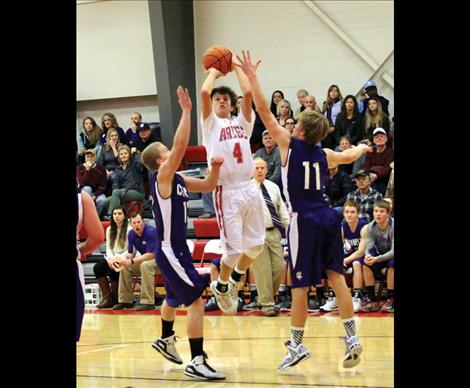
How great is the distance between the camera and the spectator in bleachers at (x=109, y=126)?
45.4 feet

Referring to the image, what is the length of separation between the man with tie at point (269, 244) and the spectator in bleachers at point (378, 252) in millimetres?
1142

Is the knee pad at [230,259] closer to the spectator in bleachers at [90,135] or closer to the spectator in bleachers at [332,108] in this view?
the spectator in bleachers at [332,108]

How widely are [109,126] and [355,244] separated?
Answer: 6.70m

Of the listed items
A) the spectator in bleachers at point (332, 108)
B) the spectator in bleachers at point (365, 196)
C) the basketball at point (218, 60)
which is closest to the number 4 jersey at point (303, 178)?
the basketball at point (218, 60)

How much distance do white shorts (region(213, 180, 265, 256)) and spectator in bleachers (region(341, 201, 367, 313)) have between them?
2875 millimetres

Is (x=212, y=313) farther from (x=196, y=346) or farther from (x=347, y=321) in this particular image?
(x=347, y=321)

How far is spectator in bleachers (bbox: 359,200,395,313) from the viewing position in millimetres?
8680

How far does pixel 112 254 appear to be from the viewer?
9852 millimetres

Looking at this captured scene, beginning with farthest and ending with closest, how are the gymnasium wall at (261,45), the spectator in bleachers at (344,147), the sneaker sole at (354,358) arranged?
the gymnasium wall at (261,45), the spectator in bleachers at (344,147), the sneaker sole at (354,358)

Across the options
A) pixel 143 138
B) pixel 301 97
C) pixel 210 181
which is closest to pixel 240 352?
pixel 210 181

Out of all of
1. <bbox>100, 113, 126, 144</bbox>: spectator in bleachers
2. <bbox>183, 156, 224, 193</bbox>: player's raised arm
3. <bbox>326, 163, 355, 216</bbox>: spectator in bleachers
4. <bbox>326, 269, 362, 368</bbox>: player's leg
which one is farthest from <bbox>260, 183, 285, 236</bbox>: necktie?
<bbox>100, 113, 126, 144</bbox>: spectator in bleachers

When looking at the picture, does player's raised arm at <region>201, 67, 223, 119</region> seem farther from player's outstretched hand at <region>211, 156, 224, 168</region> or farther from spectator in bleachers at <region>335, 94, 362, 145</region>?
spectator in bleachers at <region>335, 94, 362, 145</region>
